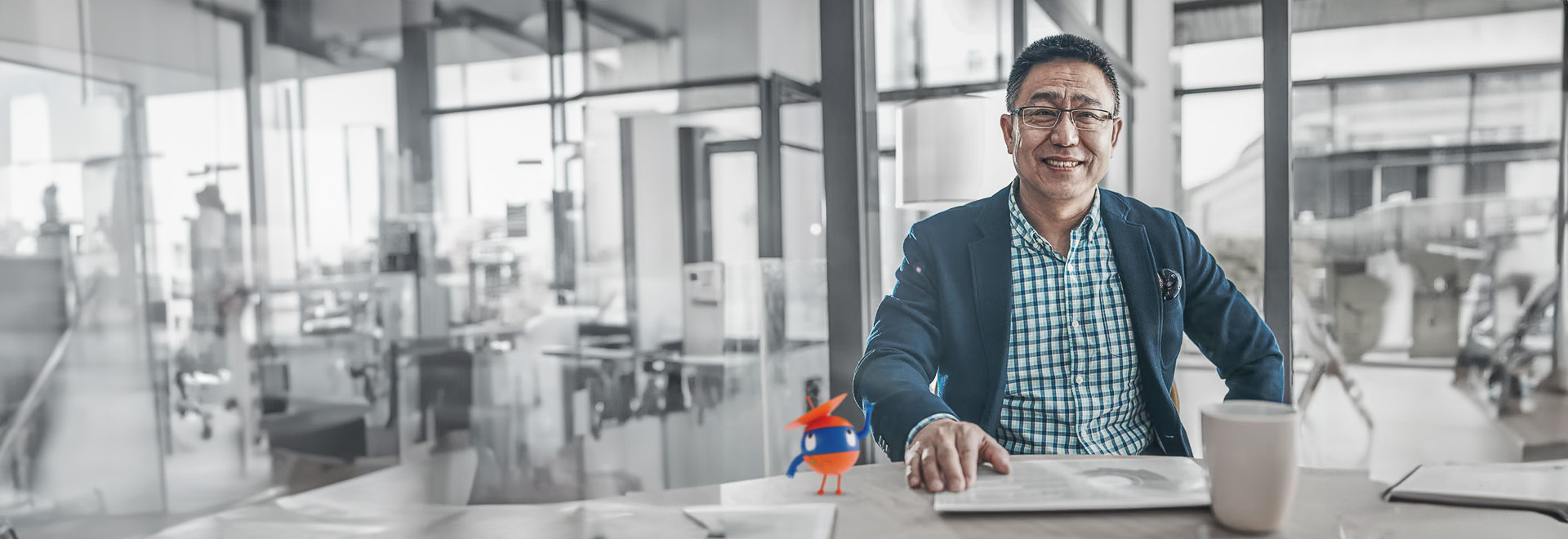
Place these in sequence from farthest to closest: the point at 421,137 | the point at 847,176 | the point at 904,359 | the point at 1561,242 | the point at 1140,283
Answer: the point at 421,137, the point at 1561,242, the point at 847,176, the point at 1140,283, the point at 904,359

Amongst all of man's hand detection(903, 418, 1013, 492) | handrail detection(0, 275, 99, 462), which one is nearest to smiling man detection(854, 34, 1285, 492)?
man's hand detection(903, 418, 1013, 492)

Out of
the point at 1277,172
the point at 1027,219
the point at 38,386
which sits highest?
the point at 1277,172

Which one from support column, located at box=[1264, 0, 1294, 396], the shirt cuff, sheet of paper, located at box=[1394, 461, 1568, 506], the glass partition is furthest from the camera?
the glass partition

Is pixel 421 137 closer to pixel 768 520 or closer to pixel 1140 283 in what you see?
pixel 1140 283

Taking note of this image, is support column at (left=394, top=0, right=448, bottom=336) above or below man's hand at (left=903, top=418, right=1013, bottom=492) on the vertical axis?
above

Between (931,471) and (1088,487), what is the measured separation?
15cm

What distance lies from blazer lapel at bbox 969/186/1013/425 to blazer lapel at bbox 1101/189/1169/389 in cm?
18

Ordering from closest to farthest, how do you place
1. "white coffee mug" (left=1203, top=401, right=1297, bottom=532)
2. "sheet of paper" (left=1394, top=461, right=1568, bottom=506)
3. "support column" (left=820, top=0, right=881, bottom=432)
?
"white coffee mug" (left=1203, top=401, right=1297, bottom=532)
"sheet of paper" (left=1394, top=461, right=1568, bottom=506)
"support column" (left=820, top=0, right=881, bottom=432)

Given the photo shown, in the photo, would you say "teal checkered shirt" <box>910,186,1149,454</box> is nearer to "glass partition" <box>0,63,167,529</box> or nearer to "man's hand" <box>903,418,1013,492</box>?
"man's hand" <box>903,418,1013,492</box>

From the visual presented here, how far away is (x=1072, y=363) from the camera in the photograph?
1427 mm

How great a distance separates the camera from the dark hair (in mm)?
1464

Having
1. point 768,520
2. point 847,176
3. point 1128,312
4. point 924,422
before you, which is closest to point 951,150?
point 847,176

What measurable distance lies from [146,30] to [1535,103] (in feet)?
19.8

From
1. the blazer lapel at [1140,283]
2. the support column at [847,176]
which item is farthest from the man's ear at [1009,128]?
the support column at [847,176]
